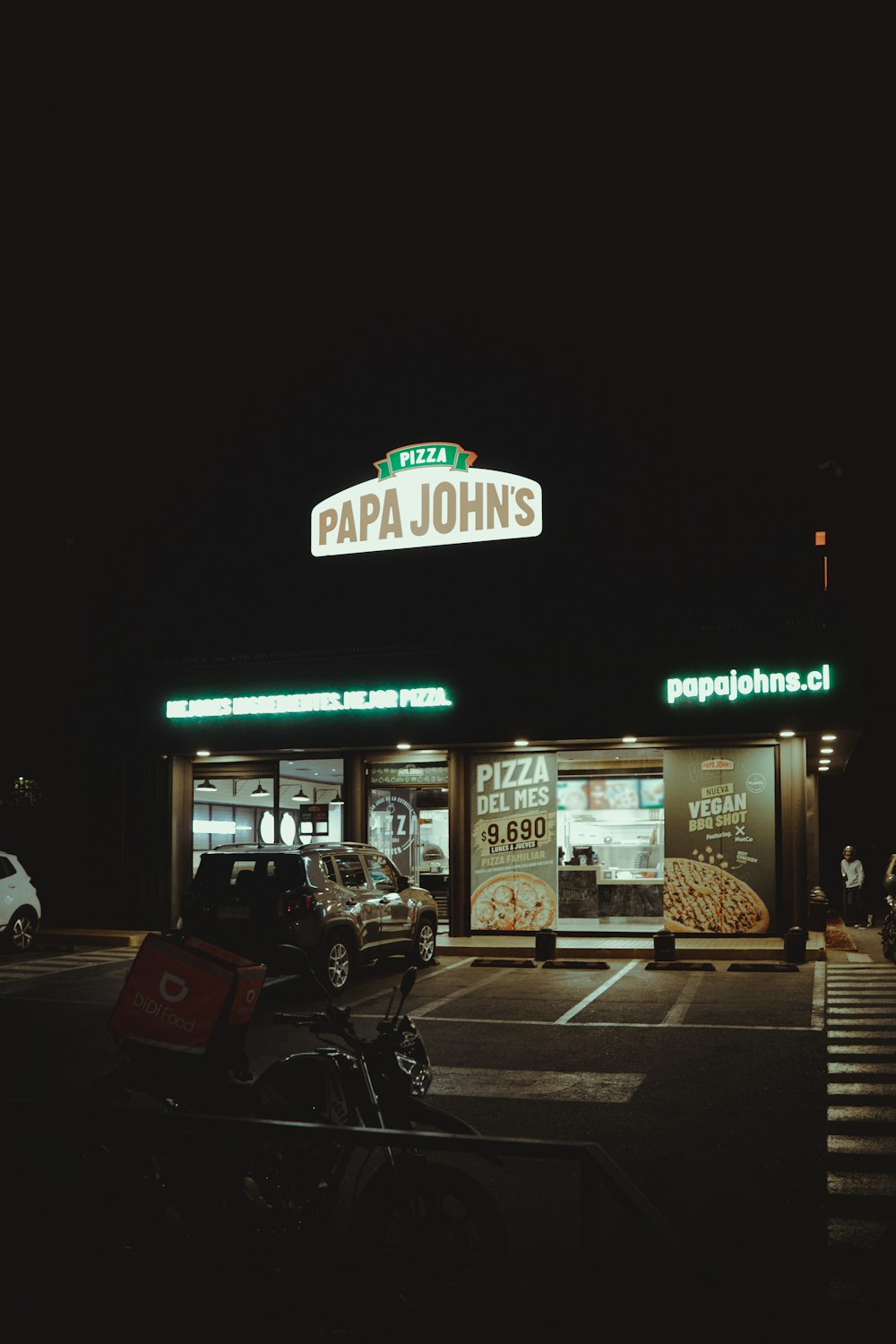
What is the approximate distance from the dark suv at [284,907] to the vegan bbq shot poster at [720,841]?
22.6 ft

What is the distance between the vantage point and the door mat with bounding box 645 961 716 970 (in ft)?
55.6

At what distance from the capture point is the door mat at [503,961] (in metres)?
17.9

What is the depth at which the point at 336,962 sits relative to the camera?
14.4m

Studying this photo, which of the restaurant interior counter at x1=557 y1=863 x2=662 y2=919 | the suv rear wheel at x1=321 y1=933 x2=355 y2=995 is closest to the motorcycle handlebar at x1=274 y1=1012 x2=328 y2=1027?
the suv rear wheel at x1=321 y1=933 x2=355 y2=995

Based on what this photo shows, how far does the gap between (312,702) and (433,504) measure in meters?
4.63

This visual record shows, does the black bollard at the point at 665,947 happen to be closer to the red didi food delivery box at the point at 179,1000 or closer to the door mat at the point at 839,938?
the door mat at the point at 839,938

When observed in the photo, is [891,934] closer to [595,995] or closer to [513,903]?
[595,995]

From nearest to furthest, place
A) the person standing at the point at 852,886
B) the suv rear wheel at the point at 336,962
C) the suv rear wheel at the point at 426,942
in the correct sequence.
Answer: the suv rear wheel at the point at 336,962 → the suv rear wheel at the point at 426,942 → the person standing at the point at 852,886

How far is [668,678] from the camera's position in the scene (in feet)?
63.8

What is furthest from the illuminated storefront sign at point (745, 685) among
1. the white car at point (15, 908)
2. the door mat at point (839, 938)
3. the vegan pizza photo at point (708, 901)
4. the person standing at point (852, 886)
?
the white car at point (15, 908)

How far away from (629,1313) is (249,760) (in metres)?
18.9

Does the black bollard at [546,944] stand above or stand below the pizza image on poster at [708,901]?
below

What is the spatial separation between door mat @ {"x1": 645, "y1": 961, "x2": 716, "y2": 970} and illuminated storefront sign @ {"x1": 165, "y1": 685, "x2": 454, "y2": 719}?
603 cm

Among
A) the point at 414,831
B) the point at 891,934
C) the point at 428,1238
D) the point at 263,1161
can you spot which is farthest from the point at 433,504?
the point at 428,1238
